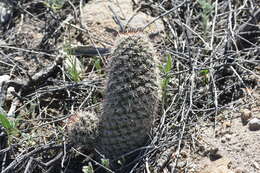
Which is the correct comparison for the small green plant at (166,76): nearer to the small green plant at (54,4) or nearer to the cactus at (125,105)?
the cactus at (125,105)

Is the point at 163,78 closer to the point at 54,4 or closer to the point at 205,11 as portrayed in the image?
the point at 205,11

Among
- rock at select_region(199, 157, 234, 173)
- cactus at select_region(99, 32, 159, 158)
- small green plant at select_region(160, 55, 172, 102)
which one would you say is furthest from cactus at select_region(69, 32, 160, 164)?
rock at select_region(199, 157, 234, 173)

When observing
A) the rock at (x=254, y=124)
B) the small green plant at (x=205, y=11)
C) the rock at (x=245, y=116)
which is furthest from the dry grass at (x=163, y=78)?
the rock at (x=254, y=124)

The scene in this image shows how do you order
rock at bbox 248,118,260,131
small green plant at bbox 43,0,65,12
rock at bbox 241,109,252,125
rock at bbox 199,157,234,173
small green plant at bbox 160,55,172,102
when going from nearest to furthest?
rock at bbox 199,157,234,173 → rock at bbox 248,118,260,131 → rock at bbox 241,109,252,125 → small green plant at bbox 160,55,172,102 → small green plant at bbox 43,0,65,12

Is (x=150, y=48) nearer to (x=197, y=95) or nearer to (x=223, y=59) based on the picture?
(x=197, y=95)

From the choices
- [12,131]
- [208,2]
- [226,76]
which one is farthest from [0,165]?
[208,2]

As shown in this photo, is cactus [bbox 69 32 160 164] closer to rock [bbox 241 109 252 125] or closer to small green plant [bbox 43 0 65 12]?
rock [bbox 241 109 252 125]

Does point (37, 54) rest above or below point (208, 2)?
below
